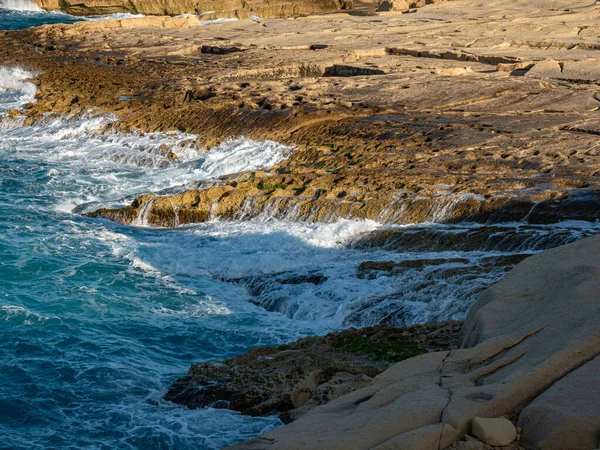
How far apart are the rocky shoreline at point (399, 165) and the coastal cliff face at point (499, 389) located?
0.02 meters

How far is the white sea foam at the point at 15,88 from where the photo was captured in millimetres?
25844

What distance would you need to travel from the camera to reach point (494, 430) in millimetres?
5156

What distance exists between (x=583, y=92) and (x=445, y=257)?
30.9 feet

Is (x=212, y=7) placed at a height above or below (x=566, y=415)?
above

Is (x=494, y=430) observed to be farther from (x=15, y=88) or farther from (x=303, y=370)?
(x=15, y=88)

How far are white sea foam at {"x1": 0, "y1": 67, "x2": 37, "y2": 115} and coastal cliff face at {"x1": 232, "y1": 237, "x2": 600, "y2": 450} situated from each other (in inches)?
839

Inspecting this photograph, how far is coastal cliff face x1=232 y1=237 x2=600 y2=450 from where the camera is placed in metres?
5.18

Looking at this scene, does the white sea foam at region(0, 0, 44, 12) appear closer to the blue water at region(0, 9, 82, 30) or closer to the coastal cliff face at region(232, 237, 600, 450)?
the blue water at region(0, 9, 82, 30)

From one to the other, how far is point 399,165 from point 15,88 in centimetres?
1601

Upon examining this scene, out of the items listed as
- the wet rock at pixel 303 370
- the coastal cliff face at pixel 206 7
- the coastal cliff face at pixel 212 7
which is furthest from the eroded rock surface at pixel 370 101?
the coastal cliff face at pixel 206 7

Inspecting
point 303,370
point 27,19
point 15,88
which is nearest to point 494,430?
point 303,370

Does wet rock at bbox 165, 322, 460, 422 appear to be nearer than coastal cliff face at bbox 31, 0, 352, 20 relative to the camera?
Yes

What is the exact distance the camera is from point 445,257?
11.8 m

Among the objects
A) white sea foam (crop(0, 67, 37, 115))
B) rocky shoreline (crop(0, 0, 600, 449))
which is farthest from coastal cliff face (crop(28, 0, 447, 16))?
white sea foam (crop(0, 67, 37, 115))
